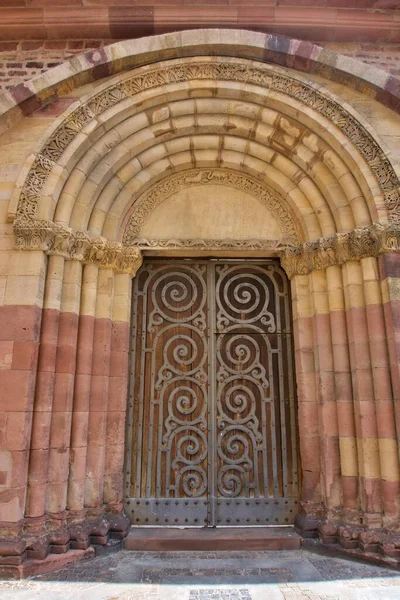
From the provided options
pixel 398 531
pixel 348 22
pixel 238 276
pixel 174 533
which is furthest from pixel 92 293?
pixel 348 22

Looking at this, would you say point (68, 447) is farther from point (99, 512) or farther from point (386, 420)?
point (386, 420)

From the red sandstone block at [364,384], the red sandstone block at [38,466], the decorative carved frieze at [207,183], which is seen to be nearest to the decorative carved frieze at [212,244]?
the decorative carved frieze at [207,183]

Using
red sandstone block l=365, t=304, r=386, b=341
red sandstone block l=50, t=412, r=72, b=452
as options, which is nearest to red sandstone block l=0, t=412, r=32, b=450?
red sandstone block l=50, t=412, r=72, b=452

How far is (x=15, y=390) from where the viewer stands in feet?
12.9

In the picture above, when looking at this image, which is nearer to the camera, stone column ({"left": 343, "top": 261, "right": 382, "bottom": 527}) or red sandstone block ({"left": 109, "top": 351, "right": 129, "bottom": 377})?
stone column ({"left": 343, "top": 261, "right": 382, "bottom": 527})

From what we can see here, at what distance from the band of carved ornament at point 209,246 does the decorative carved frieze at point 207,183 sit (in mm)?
184

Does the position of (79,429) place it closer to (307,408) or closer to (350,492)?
(307,408)

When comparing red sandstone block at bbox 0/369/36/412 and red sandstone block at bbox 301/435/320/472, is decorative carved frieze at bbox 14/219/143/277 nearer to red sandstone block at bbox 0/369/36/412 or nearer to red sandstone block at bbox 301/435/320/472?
red sandstone block at bbox 0/369/36/412

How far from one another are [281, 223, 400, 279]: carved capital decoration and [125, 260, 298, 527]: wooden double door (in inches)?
14.6

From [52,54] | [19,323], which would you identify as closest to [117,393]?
[19,323]

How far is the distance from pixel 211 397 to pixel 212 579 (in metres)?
1.87

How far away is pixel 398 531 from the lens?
3879 mm

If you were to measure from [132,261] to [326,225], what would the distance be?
236 cm

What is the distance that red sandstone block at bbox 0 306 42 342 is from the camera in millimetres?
4051
